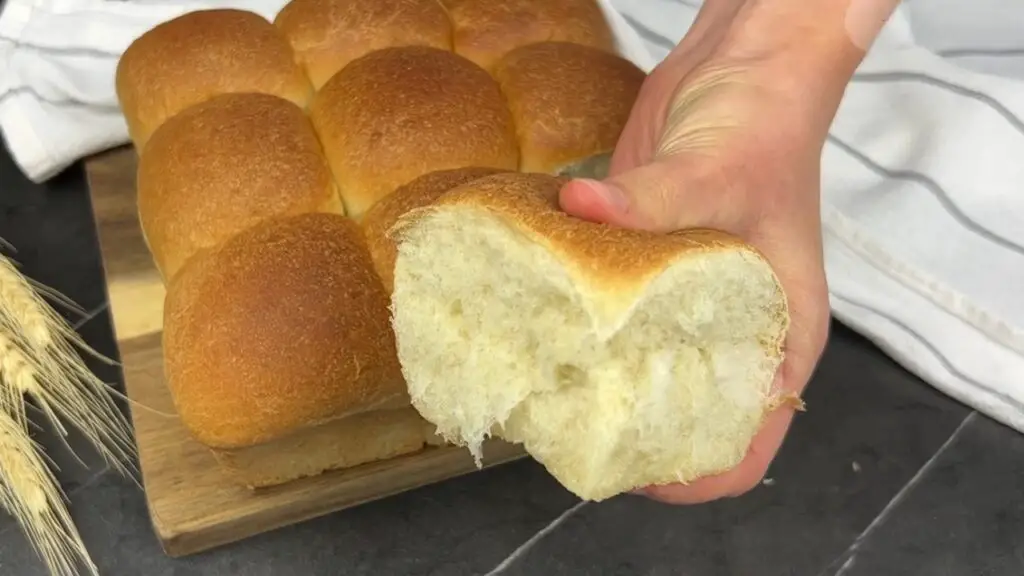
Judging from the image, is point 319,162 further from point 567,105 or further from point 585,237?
point 585,237

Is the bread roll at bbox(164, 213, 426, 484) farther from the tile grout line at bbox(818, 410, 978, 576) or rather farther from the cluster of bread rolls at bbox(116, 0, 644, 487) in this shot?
the tile grout line at bbox(818, 410, 978, 576)

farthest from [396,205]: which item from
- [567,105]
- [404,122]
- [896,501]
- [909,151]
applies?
[909,151]

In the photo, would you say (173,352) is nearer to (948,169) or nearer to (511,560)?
(511,560)

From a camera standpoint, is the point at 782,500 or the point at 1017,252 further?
the point at 1017,252

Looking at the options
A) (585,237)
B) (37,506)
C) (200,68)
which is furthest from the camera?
(200,68)

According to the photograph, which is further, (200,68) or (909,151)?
(909,151)

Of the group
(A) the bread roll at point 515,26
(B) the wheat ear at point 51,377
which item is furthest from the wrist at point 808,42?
(B) the wheat ear at point 51,377

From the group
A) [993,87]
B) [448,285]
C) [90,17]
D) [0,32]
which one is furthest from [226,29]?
[993,87]
